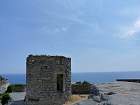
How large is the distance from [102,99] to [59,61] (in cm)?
1511

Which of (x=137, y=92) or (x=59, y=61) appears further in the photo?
(x=59, y=61)

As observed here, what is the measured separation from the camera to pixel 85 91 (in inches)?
926

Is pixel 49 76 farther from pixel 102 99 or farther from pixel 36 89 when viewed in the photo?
pixel 102 99

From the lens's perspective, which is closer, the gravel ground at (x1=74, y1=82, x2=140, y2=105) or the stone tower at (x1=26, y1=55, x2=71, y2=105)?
the gravel ground at (x1=74, y1=82, x2=140, y2=105)

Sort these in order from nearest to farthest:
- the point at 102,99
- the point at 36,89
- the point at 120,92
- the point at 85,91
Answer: the point at 102,99
the point at 120,92
the point at 36,89
the point at 85,91

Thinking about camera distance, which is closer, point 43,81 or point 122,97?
point 122,97

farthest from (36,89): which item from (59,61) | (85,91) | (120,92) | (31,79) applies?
(120,92)

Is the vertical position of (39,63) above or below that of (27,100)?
above

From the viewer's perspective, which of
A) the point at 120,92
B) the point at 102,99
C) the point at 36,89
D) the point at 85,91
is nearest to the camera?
the point at 102,99

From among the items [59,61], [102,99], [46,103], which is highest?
[59,61]

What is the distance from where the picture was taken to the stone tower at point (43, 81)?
16.9m

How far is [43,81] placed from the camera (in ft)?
55.6

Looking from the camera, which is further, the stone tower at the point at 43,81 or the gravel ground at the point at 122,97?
the stone tower at the point at 43,81

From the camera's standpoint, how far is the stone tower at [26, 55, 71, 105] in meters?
16.9
